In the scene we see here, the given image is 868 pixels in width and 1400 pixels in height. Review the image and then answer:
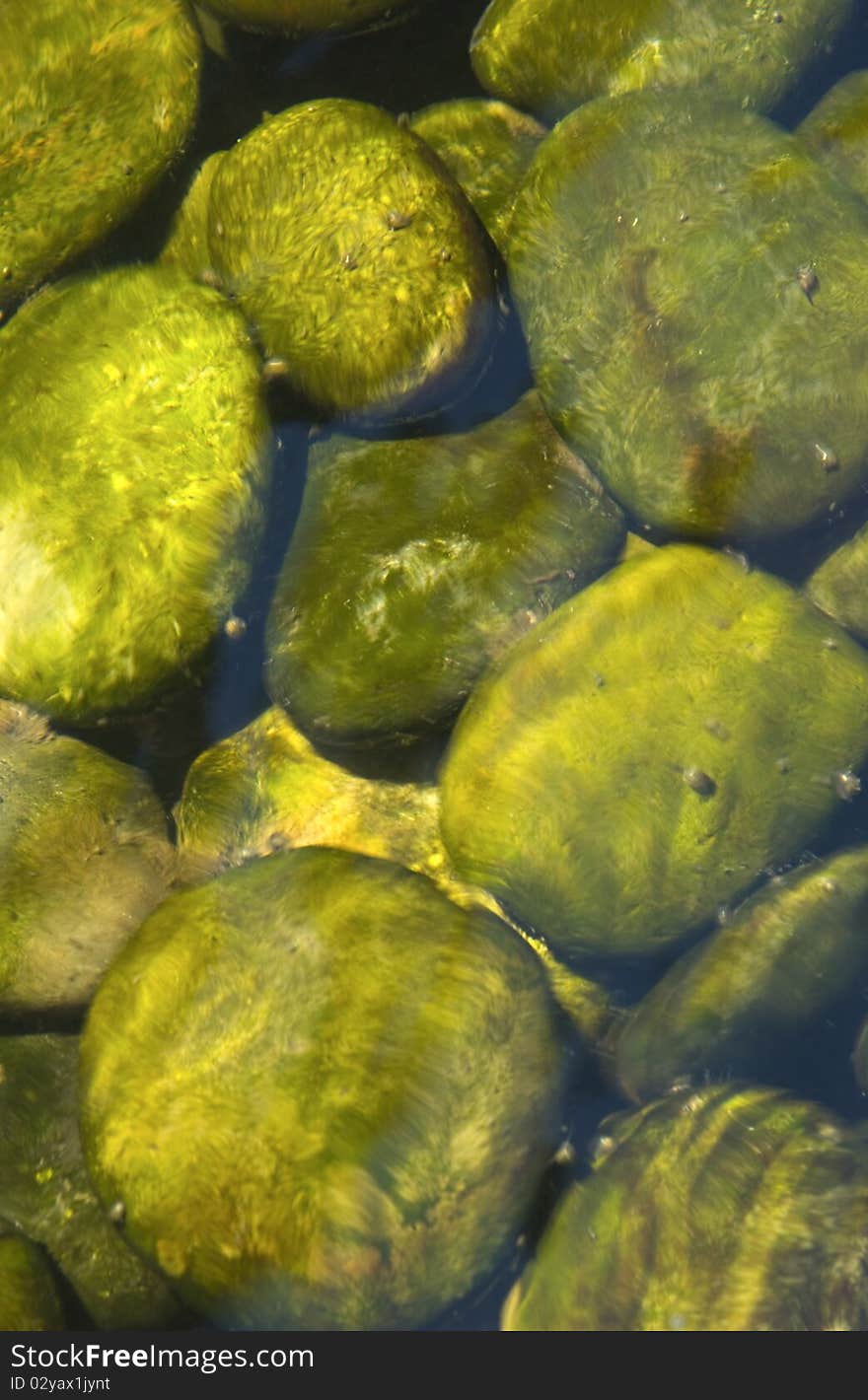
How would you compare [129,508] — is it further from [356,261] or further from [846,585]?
[846,585]

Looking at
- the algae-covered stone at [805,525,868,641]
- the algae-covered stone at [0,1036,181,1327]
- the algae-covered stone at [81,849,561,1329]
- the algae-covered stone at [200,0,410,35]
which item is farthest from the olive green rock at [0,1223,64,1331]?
the algae-covered stone at [200,0,410,35]

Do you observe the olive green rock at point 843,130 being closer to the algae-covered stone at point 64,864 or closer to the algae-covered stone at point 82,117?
the algae-covered stone at point 82,117

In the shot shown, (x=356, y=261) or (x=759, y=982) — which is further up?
(x=356, y=261)

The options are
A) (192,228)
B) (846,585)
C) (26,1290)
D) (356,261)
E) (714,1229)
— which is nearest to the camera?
(714,1229)

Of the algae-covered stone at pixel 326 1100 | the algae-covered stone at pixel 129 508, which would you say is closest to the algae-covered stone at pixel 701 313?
the algae-covered stone at pixel 129 508

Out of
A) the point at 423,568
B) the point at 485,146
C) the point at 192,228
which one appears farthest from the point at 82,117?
the point at 423,568

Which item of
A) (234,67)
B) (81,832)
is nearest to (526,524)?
(81,832)
